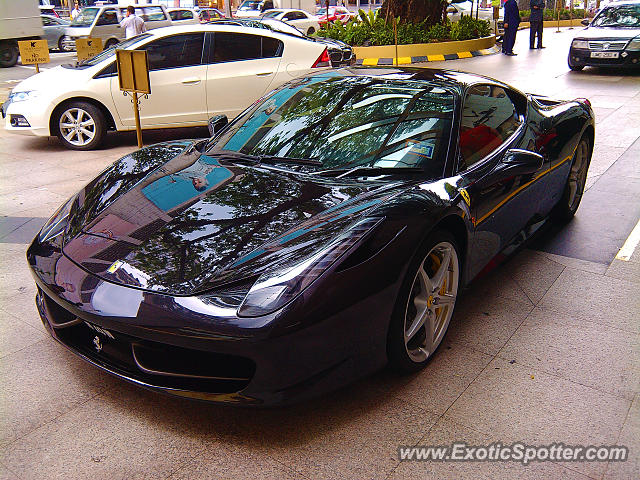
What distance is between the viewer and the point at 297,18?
2498cm

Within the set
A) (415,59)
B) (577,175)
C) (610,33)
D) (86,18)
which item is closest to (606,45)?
(610,33)

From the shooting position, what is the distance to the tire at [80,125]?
7770 millimetres

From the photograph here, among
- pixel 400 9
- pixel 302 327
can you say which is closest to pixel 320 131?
pixel 302 327

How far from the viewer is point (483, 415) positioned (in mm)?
2811

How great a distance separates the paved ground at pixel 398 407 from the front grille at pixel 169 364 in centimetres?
13

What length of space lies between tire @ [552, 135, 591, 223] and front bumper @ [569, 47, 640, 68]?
9.33m

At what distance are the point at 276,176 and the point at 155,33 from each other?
5539 mm

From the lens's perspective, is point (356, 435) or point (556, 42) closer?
point (356, 435)

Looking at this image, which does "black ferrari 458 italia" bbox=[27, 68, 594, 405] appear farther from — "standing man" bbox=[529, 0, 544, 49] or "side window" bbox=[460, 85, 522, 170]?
"standing man" bbox=[529, 0, 544, 49]

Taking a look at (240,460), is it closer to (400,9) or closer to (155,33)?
(155,33)

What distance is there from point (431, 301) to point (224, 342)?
3.77 feet

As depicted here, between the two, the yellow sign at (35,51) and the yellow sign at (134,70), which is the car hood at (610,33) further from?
the yellow sign at (134,70)

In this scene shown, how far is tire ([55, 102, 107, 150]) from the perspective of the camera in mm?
7770

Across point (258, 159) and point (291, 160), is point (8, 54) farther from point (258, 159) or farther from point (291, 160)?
point (291, 160)
